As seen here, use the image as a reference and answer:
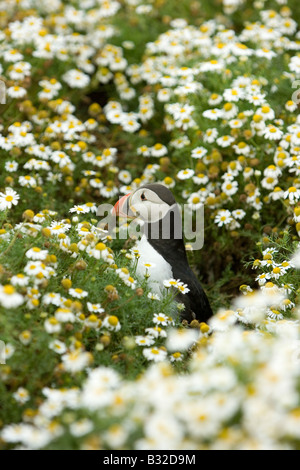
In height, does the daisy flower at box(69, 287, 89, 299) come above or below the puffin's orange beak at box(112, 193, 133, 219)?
below

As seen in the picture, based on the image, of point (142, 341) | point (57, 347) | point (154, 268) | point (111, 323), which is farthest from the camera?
point (154, 268)

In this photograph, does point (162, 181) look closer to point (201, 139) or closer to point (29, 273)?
point (201, 139)

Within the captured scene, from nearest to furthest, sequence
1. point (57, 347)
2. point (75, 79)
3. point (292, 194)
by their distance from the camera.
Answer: point (57, 347) → point (292, 194) → point (75, 79)

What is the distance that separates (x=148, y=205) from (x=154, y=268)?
1.22 ft

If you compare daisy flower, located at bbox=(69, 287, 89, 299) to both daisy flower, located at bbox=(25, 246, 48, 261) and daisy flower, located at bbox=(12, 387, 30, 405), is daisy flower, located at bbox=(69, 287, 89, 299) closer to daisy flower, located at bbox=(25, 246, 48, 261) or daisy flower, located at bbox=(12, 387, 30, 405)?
daisy flower, located at bbox=(25, 246, 48, 261)

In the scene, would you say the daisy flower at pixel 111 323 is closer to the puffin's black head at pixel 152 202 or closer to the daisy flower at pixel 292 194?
the puffin's black head at pixel 152 202

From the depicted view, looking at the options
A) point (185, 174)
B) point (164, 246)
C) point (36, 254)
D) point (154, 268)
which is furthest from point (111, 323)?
point (185, 174)

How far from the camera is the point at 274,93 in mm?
4637

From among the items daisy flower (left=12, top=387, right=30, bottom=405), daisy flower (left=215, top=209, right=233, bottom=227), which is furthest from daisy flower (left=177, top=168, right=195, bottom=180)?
daisy flower (left=12, top=387, right=30, bottom=405)

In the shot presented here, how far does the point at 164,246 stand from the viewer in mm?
3383

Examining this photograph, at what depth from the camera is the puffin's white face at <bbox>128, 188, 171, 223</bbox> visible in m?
3.41

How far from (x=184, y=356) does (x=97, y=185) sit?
5.43 ft

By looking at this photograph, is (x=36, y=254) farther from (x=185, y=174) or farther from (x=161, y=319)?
(x=185, y=174)

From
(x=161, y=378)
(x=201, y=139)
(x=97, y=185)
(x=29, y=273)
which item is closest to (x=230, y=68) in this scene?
(x=201, y=139)
